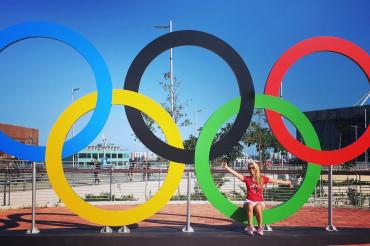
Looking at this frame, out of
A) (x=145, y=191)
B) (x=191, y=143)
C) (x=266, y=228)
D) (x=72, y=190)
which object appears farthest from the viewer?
(x=191, y=143)

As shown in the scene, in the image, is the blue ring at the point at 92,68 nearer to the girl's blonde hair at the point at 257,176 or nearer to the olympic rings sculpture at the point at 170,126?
the olympic rings sculpture at the point at 170,126

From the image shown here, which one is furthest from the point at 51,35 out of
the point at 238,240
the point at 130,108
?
the point at 238,240

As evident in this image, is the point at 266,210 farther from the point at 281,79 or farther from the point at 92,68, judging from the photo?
the point at 92,68

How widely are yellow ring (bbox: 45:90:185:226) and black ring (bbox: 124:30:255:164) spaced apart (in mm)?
227

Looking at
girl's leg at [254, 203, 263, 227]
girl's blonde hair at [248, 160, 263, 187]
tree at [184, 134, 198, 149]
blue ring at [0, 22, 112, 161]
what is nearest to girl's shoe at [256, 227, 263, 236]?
girl's leg at [254, 203, 263, 227]

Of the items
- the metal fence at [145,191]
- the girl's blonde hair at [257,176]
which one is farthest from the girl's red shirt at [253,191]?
the metal fence at [145,191]

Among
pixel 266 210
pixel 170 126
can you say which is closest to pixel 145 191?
pixel 170 126

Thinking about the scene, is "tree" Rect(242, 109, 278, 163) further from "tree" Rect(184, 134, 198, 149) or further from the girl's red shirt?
the girl's red shirt

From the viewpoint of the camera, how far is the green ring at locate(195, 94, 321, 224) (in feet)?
24.3

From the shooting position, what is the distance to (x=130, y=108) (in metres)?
7.56

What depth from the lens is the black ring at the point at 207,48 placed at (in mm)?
7520

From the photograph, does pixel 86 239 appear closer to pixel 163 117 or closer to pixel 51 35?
pixel 163 117

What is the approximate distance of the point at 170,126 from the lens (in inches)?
297

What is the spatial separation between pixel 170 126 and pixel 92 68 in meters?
1.94
